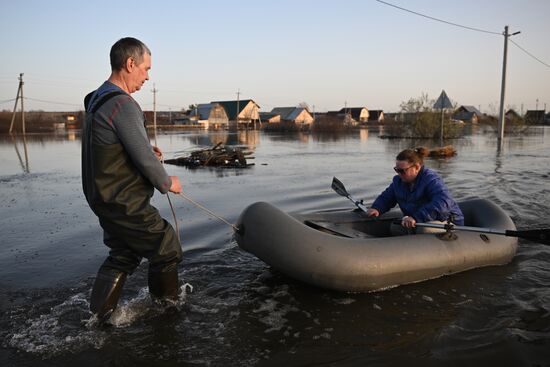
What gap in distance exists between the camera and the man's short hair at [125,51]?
2.88 m

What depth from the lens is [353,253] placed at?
12.5ft

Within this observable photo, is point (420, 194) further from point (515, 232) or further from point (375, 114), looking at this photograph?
point (375, 114)

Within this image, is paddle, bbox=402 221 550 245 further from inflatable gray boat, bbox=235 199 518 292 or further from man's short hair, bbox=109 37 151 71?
man's short hair, bbox=109 37 151 71

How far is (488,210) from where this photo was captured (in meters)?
5.05

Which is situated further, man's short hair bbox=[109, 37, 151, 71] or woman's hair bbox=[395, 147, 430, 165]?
woman's hair bbox=[395, 147, 430, 165]

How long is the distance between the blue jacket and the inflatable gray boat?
25 cm

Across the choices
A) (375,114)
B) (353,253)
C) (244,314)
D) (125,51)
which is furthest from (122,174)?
(375,114)

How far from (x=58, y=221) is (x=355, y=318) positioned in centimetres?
519

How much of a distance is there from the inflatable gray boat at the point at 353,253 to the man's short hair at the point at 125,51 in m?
1.83

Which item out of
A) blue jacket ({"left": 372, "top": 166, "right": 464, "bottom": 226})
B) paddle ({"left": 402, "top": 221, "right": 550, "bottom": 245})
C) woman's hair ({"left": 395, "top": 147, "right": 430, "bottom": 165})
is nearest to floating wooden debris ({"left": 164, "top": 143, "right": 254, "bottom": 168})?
blue jacket ({"left": 372, "top": 166, "right": 464, "bottom": 226})

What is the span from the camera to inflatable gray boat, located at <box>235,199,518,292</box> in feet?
12.4

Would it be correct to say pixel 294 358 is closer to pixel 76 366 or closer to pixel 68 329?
pixel 76 366

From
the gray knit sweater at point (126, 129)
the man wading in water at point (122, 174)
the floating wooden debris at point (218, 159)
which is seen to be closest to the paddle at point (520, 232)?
the man wading in water at point (122, 174)

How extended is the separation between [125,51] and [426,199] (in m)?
3.40
